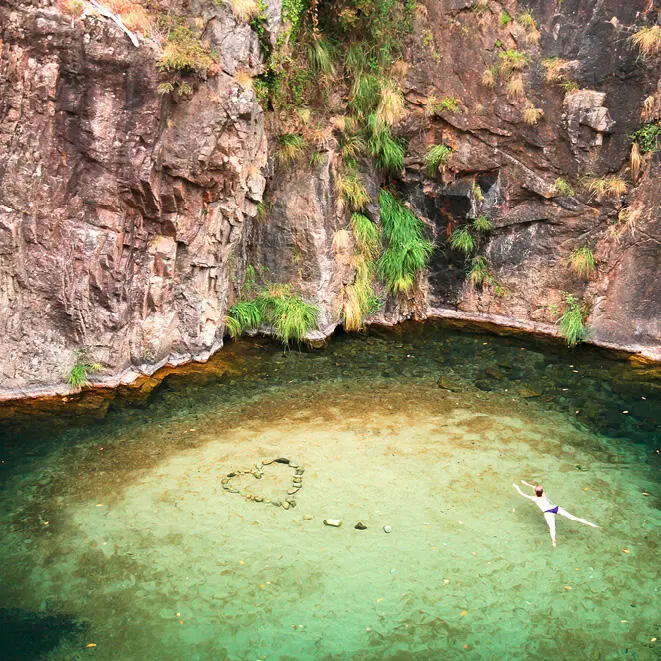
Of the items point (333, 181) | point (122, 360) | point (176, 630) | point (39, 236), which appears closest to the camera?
point (176, 630)

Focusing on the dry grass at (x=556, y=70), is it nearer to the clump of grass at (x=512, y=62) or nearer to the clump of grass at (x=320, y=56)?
the clump of grass at (x=512, y=62)

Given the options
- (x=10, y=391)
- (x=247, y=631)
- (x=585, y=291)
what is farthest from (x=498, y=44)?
(x=247, y=631)

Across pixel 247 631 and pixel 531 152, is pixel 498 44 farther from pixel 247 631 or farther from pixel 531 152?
pixel 247 631

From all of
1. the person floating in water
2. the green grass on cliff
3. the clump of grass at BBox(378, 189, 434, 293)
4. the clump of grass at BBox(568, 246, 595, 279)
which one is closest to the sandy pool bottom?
the person floating in water

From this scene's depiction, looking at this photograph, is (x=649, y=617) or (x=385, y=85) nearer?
(x=649, y=617)

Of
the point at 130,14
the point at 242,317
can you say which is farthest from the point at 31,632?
the point at 130,14

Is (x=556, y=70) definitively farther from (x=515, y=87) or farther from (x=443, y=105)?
(x=443, y=105)
